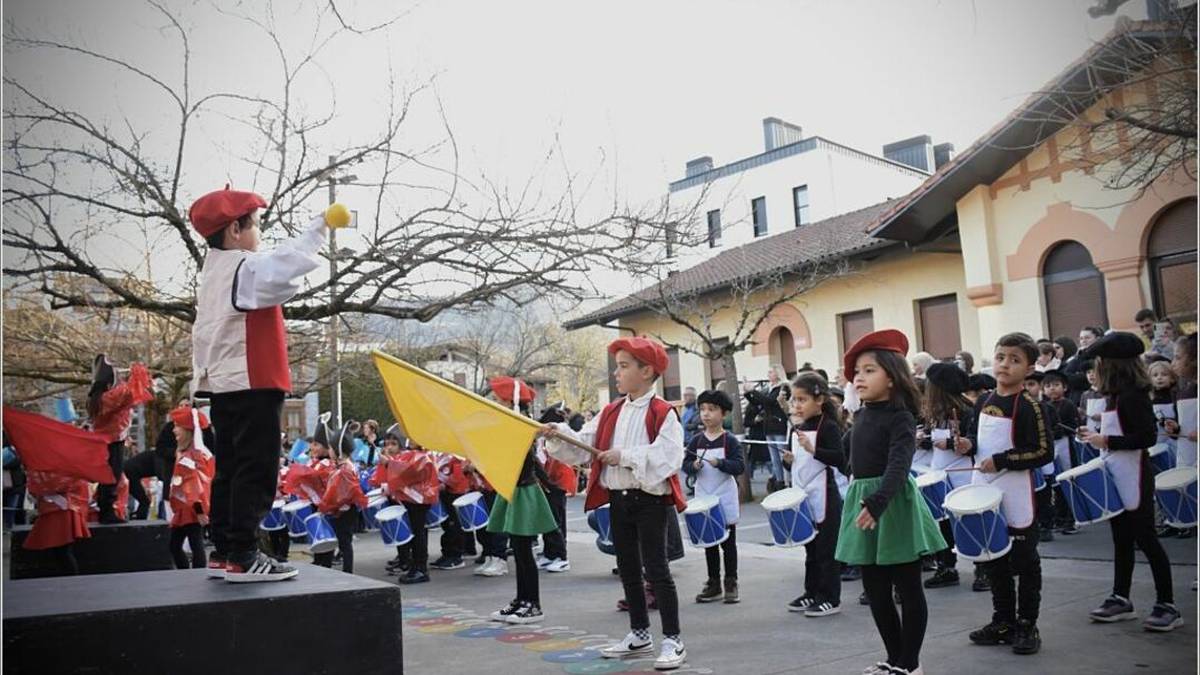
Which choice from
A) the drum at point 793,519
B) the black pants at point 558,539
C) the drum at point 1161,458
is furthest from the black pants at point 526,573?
the drum at point 1161,458

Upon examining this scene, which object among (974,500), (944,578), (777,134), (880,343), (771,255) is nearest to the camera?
(880,343)

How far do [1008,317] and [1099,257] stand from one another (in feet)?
11.4

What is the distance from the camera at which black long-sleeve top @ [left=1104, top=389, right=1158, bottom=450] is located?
5.71 metres

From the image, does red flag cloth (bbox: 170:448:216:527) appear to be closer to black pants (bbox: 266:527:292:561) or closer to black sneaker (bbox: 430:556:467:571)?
black pants (bbox: 266:527:292:561)

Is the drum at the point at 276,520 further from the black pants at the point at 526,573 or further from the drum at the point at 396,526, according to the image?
the black pants at the point at 526,573

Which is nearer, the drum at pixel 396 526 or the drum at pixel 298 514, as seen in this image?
the drum at pixel 396 526

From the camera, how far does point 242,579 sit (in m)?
4.16

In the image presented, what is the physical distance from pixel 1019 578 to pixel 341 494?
627 centimetres

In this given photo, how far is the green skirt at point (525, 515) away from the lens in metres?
7.25

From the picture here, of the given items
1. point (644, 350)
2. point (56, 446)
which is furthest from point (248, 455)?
point (644, 350)

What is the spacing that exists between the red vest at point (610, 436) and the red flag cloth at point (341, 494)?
4094 millimetres

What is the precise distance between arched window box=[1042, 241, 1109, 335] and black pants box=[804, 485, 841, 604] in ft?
21.8

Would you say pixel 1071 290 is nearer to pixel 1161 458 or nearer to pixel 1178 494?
pixel 1161 458

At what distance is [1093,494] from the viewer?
5.87m
